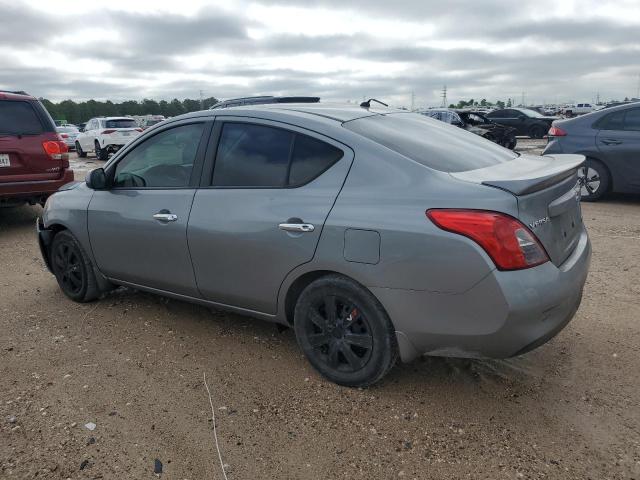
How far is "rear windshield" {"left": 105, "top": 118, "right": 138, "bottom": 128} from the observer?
20641 millimetres

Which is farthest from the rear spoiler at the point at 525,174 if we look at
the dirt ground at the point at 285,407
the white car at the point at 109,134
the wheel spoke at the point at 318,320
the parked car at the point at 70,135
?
the parked car at the point at 70,135

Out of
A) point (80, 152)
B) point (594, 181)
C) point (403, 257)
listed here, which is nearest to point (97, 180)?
point (403, 257)

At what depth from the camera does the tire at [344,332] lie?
2.94m

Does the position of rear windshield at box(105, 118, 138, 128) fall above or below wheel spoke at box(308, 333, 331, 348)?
below

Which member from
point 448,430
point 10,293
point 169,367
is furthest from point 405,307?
point 10,293

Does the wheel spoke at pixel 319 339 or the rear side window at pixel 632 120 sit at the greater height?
the rear side window at pixel 632 120

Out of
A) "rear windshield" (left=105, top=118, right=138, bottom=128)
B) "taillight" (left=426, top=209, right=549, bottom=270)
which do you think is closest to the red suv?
"taillight" (left=426, top=209, right=549, bottom=270)

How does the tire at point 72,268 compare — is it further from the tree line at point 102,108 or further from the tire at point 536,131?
the tree line at point 102,108

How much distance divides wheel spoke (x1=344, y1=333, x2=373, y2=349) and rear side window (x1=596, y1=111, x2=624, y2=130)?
700 cm

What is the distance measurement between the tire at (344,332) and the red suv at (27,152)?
563 centimetres

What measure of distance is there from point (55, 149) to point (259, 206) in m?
5.48

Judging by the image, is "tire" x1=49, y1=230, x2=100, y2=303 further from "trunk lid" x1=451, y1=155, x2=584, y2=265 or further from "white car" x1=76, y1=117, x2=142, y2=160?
"white car" x1=76, y1=117, x2=142, y2=160

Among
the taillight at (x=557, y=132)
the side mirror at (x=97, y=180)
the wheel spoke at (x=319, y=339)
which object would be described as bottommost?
the wheel spoke at (x=319, y=339)

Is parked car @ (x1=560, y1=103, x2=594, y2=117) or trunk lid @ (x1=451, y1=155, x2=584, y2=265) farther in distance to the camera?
parked car @ (x1=560, y1=103, x2=594, y2=117)
